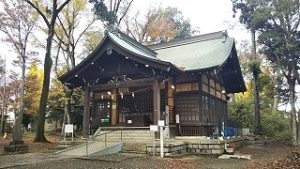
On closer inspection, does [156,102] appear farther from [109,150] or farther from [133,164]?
[133,164]

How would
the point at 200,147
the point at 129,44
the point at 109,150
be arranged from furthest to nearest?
the point at 129,44, the point at 200,147, the point at 109,150

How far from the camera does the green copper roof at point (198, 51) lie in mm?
20062

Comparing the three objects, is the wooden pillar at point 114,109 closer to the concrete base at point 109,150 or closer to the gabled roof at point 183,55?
the gabled roof at point 183,55

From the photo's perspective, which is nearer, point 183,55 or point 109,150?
point 109,150

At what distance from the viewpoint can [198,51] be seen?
24.3m

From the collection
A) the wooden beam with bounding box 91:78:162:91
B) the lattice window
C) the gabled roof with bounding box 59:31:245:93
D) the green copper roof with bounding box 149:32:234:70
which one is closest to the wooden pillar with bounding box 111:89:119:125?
the wooden beam with bounding box 91:78:162:91

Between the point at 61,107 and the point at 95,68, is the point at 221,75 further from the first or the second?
the point at 61,107

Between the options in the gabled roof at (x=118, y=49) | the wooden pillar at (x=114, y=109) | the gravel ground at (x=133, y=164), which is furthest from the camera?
the wooden pillar at (x=114, y=109)

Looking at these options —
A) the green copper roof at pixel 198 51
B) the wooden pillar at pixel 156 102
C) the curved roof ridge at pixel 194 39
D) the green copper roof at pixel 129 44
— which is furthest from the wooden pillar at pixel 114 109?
the curved roof ridge at pixel 194 39

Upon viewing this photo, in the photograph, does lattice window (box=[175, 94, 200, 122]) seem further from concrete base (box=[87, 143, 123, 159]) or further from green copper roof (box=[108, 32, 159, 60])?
concrete base (box=[87, 143, 123, 159])

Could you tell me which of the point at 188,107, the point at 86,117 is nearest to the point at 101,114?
the point at 86,117

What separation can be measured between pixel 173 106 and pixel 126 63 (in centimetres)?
440

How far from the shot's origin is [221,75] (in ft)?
84.3

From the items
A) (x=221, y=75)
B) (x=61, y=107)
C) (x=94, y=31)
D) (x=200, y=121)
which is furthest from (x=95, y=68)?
(x=61, y=107)
